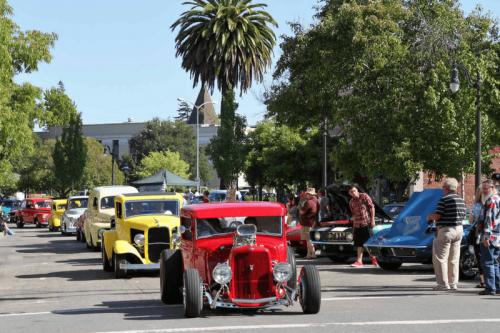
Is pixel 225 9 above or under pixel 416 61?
above

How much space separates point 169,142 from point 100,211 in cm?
6946

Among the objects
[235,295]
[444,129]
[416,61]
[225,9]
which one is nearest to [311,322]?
[235,295]

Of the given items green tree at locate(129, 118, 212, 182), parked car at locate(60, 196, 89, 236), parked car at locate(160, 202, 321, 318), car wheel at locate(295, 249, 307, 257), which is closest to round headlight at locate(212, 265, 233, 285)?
parked car at locate(160, 202, 321, 318)

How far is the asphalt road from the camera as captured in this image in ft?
28.1

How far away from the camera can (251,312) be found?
9.75m

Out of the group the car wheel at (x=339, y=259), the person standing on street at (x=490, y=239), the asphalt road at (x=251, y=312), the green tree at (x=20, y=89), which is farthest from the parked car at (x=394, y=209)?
the green tree at (x=20, y=89)

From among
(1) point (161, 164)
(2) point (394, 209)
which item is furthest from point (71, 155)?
(2) point (394, 209)

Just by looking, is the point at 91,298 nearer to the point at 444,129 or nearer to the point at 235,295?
the point at 235,295

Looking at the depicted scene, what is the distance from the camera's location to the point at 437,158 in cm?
2712

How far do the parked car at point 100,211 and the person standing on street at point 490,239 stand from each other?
12.7m

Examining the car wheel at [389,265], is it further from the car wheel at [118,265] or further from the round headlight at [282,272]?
the round headlight at [282,272]

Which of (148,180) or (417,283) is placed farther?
(148,180)

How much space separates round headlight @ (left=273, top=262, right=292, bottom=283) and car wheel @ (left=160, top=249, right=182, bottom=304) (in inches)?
75.8

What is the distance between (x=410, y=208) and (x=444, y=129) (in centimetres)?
1153
